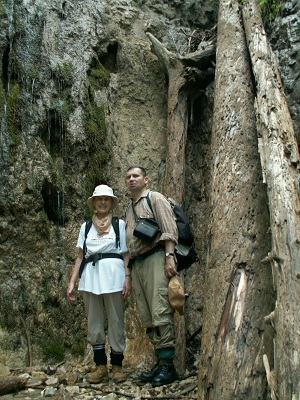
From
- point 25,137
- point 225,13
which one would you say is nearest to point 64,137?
point 25,137

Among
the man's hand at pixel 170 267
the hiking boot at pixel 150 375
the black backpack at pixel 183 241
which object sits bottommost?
the hiking boot at pixel 150 375

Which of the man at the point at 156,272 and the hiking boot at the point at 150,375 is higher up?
the man at the point at 156,272

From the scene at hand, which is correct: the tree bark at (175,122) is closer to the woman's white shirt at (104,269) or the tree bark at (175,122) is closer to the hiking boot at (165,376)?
the woman's white shirt at (104,269)

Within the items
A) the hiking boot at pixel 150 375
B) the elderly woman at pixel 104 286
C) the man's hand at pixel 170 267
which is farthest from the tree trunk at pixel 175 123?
the hiking boot at pixel 150 375

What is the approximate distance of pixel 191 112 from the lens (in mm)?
7883

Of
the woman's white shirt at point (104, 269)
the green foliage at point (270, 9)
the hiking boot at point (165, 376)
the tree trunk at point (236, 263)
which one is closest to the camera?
the tree trunk at point (236, 263)

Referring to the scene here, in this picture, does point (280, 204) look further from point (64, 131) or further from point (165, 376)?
point (64, 131)

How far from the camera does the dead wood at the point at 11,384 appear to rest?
4.81 m

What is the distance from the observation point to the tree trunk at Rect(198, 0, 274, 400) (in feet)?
12.8

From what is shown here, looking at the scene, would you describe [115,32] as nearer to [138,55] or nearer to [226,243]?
[138,55]

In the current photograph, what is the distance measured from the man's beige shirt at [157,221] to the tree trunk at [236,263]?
441 millimetres

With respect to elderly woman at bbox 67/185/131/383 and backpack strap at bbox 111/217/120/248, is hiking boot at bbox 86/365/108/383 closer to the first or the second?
elderly woman at bbox 67/185/131/383

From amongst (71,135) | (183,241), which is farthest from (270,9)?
(183,241)

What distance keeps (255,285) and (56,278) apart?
133 inches
